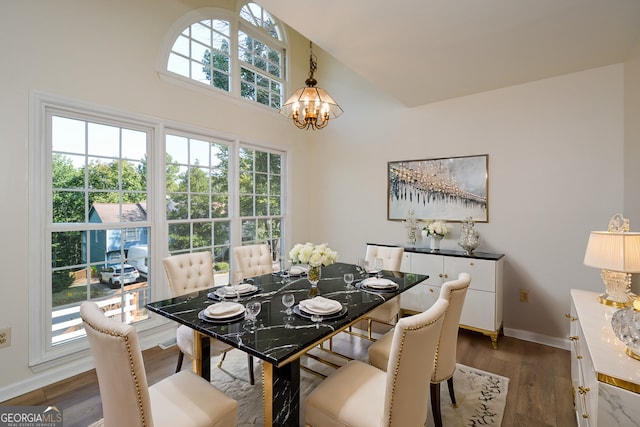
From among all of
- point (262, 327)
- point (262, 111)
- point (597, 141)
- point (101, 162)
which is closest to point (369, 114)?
point (262, 111)

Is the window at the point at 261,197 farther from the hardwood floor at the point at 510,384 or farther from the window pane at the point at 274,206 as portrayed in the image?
the hardwood floor at the point at 510,384

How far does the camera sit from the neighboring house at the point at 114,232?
272 cm

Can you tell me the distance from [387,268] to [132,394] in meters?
2.43

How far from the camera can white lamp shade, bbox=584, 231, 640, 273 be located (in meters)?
1.65

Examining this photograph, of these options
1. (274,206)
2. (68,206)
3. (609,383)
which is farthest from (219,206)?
(609,383)

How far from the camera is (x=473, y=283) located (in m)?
3.14

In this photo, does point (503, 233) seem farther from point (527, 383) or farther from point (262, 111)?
point (262, 111)

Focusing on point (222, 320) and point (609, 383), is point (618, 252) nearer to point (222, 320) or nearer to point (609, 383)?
point (609, 383)

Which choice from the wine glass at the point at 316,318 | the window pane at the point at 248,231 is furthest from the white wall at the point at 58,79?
the wine glass at the point at 316,318

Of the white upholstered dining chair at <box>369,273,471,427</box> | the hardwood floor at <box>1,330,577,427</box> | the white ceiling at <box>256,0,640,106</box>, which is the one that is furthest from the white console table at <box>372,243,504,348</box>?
the white ceiling at <box>256,0,640,106</box>

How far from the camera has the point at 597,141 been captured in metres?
2.88

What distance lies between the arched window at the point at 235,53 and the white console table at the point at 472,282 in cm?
303

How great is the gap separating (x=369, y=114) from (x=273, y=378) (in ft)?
12.5

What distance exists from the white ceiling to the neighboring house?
2.27 m
